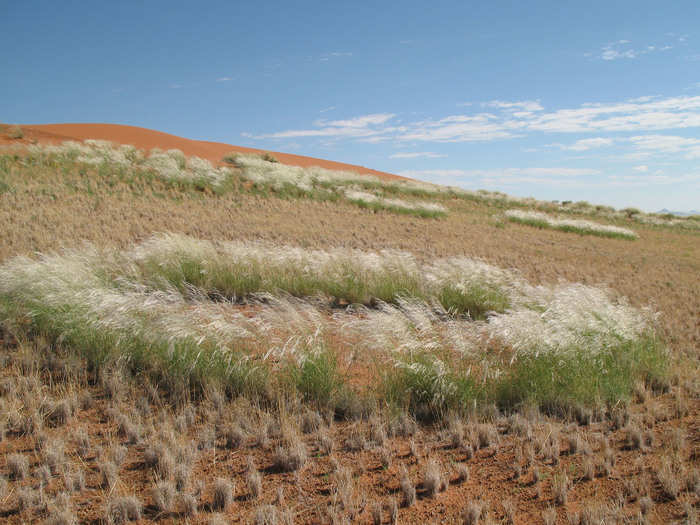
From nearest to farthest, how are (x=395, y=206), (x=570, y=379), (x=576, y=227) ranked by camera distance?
(x=570, y=379) < (x=576, y=227) < (x=395, y=206)

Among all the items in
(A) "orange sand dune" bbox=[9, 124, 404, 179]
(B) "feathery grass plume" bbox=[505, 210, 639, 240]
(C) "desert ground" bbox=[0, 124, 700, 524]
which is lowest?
(C) "desert ground" bbox=[0, 124, 700, 524]

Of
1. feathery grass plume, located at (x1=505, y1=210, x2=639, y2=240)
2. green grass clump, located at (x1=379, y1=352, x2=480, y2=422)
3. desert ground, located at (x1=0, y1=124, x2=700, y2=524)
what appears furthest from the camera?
feathery grass plume, located at (x1=505, y1=210, x2=639, y2=240)

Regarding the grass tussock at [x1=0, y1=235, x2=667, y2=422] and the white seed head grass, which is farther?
the white seed head grass

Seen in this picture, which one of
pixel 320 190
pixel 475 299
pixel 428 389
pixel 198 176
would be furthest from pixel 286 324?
pixel 320 190

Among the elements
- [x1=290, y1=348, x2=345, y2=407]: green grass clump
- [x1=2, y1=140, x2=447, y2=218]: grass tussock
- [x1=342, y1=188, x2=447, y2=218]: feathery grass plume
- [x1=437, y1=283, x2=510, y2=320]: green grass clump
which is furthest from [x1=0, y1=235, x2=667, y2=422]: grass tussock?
[x1=342, y1=188, x2=447, y2=218]: feathery grass plume

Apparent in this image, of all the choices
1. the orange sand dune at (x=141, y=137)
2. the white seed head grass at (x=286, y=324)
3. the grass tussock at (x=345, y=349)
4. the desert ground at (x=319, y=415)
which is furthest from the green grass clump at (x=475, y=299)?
the orange sand dune at (x=141, y=137)

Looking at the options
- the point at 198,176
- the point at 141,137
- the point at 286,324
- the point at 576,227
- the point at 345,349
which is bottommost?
the point at 345,349

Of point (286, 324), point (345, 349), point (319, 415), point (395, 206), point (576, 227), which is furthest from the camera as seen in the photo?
point (395, 206)

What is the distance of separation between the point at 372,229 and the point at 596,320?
35.4 feet

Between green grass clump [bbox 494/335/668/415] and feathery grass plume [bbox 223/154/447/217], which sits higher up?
feathery grass plume [bbox 223/154/447/217]

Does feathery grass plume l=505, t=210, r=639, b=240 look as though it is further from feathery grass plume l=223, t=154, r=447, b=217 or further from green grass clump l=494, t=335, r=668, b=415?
green grass clump l=494, t=335, r=668, b=415

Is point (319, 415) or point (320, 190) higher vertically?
point (320, 190)

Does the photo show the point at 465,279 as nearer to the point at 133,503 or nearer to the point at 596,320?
the point at 596,320

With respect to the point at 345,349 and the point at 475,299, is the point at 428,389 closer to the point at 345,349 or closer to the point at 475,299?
the point at 345,349
